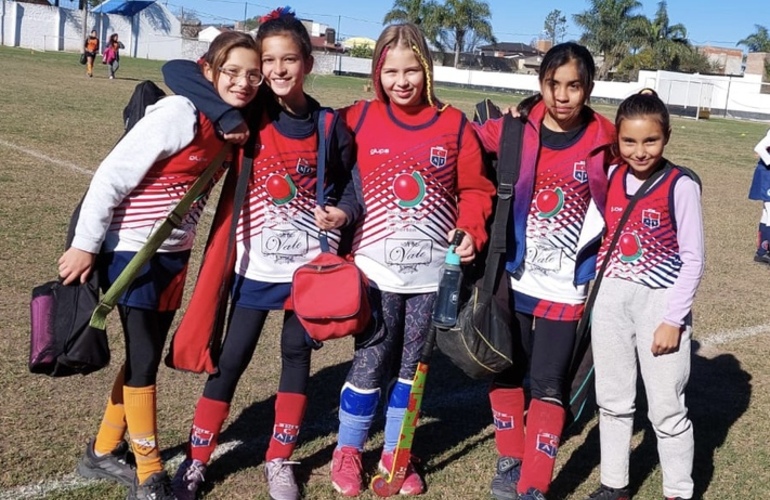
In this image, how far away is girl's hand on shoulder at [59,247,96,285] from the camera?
9.63 feet

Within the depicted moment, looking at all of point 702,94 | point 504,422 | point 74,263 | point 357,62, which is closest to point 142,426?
point 74,263

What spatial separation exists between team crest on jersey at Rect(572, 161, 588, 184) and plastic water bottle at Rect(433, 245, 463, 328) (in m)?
0.56

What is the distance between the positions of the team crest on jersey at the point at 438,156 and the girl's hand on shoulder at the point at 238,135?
0.70 meters

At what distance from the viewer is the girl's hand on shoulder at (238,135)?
3.05 metres

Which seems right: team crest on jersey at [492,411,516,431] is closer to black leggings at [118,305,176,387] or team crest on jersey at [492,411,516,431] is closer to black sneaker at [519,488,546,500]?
black sneaker at [519,488,546,500]

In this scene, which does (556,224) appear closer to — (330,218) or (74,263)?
(330,218)

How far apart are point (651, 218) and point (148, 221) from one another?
1872mm

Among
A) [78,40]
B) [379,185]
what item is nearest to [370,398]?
[379,185]

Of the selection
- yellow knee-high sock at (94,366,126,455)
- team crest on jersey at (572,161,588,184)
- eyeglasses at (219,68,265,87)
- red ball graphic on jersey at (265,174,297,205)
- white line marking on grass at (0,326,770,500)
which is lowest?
white line marking on grass at (0,326,770,500)

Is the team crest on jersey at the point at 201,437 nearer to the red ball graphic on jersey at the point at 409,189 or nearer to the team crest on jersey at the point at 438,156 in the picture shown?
the red ball graphic on jersey at the point at 409,189

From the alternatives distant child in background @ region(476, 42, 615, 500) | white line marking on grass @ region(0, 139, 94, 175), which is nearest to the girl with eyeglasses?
distant child in background @ region(476, 42, 615, 500)

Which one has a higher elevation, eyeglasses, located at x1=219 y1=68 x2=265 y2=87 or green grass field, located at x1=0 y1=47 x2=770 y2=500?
eyeglasses, located at x1=219 y1=68 x2=265 y2=87

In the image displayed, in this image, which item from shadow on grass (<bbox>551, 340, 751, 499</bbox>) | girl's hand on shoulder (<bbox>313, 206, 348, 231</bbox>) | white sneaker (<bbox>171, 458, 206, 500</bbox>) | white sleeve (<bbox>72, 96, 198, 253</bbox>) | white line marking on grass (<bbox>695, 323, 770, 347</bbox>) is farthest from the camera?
white line marking on grass (<bbox>695, 323, 770, 347</bbox>)

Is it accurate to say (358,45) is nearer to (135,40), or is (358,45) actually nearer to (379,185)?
(135,40)
